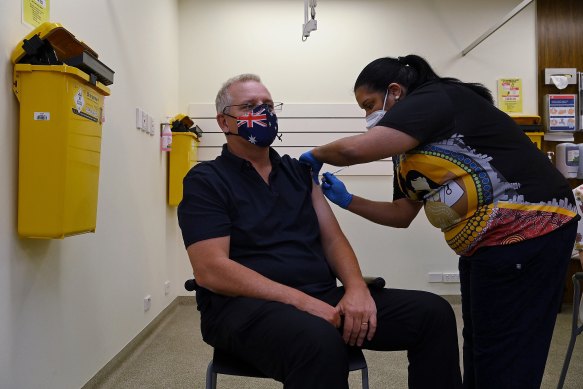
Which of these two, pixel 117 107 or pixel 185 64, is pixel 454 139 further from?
pixel 185 64

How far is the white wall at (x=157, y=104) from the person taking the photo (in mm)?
1616

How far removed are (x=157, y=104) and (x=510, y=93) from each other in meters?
2.73

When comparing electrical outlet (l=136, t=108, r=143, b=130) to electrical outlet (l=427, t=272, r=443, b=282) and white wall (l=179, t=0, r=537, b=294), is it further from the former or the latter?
electrical outlet (l=427, t=272, r=443, b=282)

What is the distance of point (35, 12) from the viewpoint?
1.66 meters

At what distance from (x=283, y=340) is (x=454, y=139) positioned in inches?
29.1

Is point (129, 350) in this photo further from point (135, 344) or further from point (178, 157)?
point (178, 157)

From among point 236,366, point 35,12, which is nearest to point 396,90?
point 236,366

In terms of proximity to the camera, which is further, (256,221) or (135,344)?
(135,344)

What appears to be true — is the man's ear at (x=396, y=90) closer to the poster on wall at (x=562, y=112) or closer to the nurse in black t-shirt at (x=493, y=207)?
the nurse in black t-shirt at (x=493, y=207)

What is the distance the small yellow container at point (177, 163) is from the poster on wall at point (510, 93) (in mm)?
2457

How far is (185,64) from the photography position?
4.03 metres

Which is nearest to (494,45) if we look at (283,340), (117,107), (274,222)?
(117,107)

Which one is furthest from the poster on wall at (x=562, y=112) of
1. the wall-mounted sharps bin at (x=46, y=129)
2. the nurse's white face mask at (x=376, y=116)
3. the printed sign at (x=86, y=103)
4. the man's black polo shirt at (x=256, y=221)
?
the wall-mounted sharps bin at (x=46, y=129)

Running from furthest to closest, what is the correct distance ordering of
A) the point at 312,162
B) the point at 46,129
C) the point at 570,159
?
the point at 570,159 < the point at 312,162 < the point at 46,129
